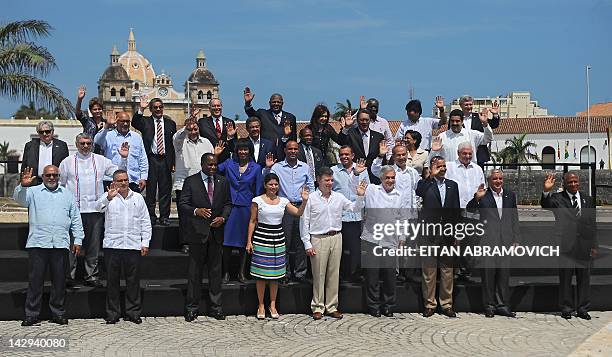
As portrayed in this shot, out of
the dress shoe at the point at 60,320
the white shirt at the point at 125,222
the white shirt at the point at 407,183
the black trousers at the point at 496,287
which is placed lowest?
the dress shoe at the point at 60,320

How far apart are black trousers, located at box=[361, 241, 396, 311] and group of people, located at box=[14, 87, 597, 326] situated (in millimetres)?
15

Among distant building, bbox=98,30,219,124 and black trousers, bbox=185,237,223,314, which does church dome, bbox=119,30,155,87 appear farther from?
black trousers, bbox=185,237,223,314

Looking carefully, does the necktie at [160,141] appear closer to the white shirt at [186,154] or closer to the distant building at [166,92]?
the white shirt at [186,154]

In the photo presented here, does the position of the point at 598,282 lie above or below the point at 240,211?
below

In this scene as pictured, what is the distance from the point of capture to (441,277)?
813cm

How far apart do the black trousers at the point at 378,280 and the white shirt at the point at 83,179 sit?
289 cm

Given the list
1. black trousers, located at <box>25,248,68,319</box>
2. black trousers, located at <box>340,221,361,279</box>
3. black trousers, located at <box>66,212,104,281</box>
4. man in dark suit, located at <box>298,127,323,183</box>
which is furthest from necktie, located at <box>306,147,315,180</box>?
black trousers, located at <box>25,248,68,319</box>

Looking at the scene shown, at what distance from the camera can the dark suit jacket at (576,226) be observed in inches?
315

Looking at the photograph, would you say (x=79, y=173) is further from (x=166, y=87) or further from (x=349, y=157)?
(x=166, y=87)

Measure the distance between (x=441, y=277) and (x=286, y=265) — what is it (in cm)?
168

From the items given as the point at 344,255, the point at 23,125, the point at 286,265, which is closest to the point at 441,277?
the point at 344,255

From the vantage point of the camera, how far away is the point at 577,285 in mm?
8094

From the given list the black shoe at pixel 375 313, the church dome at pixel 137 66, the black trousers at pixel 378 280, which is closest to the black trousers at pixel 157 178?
the black trousers at pixel 378 280

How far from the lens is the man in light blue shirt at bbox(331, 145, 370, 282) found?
8250 millimetres
